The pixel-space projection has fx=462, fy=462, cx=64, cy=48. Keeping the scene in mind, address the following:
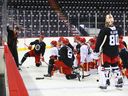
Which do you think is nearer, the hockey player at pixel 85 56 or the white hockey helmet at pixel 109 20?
the white hockey helmet at pixel 109 20

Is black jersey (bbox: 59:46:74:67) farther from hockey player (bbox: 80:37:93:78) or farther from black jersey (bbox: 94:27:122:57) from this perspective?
black jersey (bbox: 94:27:122:57)

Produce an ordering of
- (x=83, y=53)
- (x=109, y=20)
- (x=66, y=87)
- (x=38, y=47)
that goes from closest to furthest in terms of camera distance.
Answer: (x=109, y=20), (x=66, y=87), (x=83, y=53), (x=38, y=47)

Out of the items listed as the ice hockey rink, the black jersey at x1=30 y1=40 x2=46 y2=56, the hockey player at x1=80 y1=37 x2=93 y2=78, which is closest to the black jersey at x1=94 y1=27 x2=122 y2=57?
the ice hockey rink

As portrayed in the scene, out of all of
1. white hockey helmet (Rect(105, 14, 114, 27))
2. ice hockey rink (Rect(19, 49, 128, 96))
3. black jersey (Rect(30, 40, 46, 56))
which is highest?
white hockey helmet (Rect(105, 14, 114, 27))

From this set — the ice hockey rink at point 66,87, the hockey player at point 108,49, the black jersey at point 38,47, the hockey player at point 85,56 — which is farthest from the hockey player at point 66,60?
the black jersey at point 38,47

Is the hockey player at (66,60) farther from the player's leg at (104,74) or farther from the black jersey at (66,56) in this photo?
→ the player's leg at (104,74)

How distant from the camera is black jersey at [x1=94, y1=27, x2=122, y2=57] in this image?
829 cm

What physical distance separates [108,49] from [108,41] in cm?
15

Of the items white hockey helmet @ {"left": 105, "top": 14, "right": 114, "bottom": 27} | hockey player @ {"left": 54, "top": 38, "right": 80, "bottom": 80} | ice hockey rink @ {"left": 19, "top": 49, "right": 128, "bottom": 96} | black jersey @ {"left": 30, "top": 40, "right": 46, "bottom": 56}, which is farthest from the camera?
black jersey @ {"left": 30, "top": 40, "right": 46, "bottom": 56}

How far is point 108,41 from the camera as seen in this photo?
8.36 meters

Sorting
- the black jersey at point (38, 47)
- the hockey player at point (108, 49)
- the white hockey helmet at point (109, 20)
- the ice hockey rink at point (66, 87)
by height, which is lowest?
the ice hockey rink at point (66, 87)

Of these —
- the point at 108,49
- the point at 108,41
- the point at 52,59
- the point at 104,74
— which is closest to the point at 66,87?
the point at 104,74

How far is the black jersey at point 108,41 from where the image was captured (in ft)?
27.2

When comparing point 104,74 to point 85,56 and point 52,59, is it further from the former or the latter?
point 52,59
